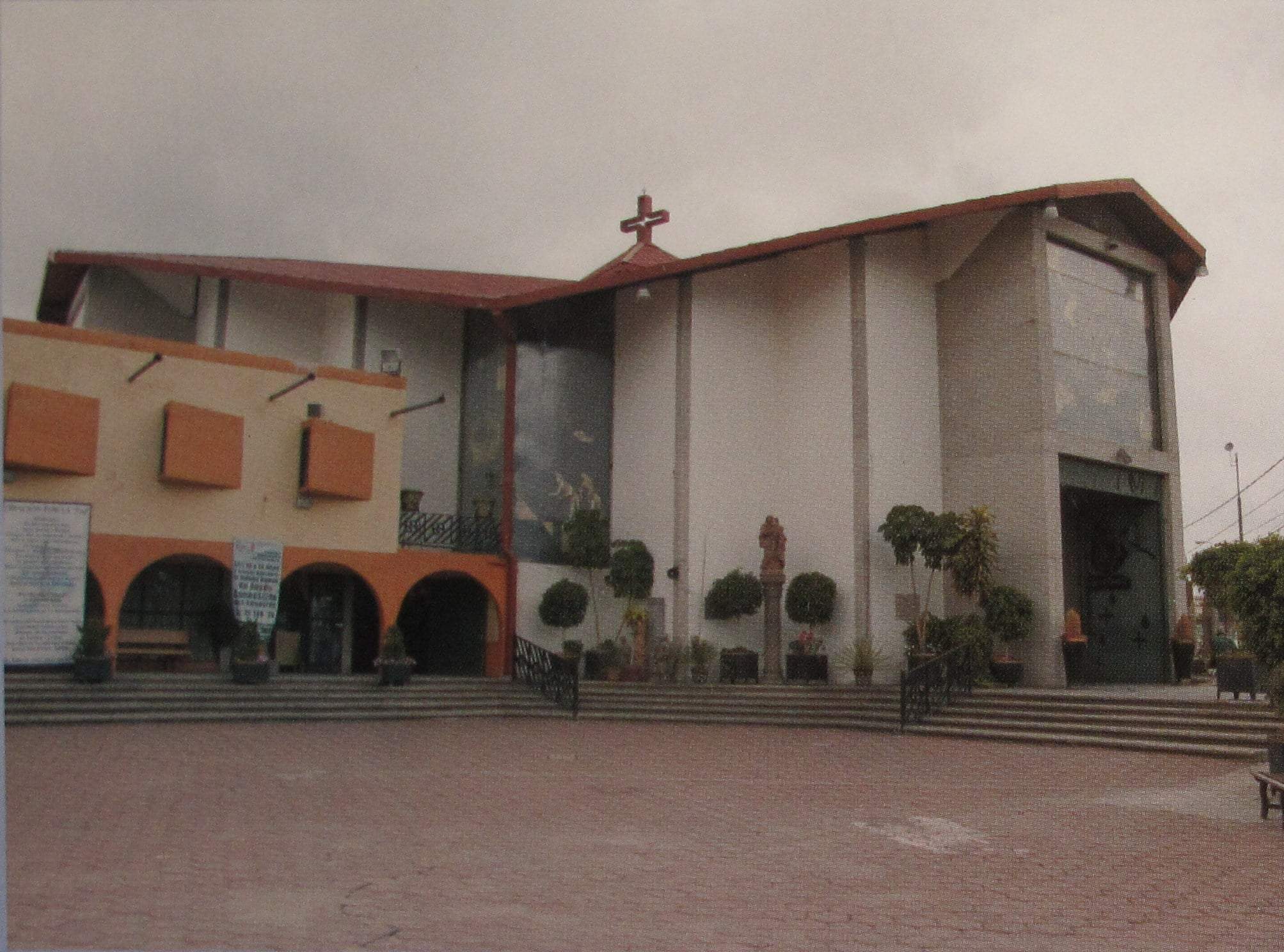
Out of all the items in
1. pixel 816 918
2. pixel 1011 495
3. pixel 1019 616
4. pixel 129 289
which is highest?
pixel 129 289

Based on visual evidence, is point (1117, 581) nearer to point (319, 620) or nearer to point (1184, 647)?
point (1184, 647)

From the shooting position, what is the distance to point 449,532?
18719mm

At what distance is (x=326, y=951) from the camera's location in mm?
4285

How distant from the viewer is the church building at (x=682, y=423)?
16.8 meters

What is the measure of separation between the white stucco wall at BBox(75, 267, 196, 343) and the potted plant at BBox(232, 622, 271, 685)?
5800 mm

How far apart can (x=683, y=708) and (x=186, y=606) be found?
736cm

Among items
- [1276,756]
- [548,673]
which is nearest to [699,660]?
[548,673]

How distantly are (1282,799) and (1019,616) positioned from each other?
9041 mm

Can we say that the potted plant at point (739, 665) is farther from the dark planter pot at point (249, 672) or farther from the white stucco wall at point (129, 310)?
the white stucco wall at point (129, 310)

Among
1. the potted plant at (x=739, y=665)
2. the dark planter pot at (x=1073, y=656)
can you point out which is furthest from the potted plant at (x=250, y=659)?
the dark planter pot at (x=1073, y=656)

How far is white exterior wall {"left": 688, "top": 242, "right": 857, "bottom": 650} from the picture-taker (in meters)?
18.5

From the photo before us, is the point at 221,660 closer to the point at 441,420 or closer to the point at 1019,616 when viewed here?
the point at 441,420

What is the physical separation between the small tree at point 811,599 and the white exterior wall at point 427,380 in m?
6.27

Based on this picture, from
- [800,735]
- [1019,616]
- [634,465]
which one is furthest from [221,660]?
[1019,616]
